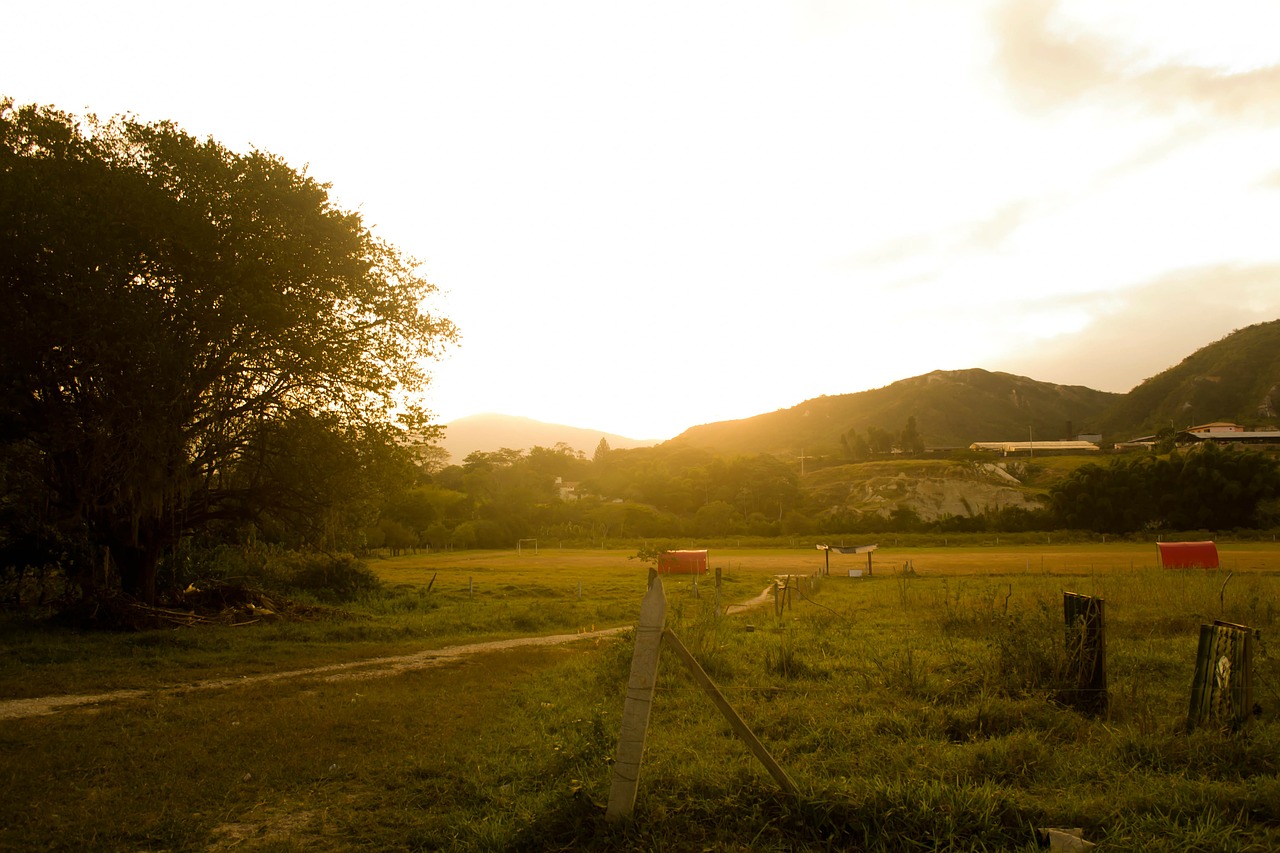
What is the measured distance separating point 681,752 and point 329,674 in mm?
8869

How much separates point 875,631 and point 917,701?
6818 millimetres

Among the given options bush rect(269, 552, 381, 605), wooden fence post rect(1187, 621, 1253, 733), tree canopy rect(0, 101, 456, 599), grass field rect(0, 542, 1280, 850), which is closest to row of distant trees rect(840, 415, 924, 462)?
bush rect(269, 552, 381, 605)

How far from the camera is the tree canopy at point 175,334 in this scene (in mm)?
16016

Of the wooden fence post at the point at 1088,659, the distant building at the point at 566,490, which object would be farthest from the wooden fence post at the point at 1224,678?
the distant building at the point at 566,490

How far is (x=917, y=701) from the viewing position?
8.45 m

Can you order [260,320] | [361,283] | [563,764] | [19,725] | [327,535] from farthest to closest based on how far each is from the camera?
[327,535] < [361,283] < [260,320] < [19,725] < [563,764]

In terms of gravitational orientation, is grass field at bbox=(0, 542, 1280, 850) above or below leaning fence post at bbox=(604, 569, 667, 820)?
below

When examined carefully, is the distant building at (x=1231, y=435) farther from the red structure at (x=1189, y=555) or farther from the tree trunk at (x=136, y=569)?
the tree trunk at (x=136, y=569)

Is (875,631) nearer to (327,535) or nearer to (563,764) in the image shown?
(563,764)

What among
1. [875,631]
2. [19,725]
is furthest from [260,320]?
[875,631]

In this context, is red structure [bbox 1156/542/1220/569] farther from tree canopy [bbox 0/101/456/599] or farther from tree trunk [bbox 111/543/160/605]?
tree trunk [bbox 111/543/160/605]

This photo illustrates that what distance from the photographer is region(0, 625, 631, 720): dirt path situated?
10531 mm

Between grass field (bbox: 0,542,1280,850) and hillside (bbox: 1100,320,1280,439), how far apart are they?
167 metres

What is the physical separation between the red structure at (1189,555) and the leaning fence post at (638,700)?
39.7m
